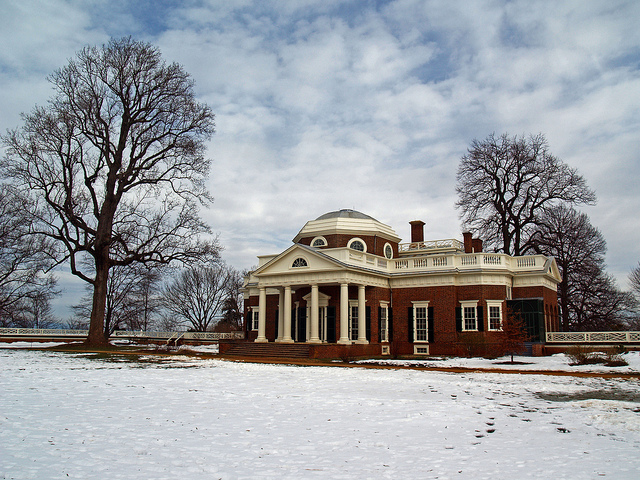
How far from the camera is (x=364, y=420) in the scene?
955cm

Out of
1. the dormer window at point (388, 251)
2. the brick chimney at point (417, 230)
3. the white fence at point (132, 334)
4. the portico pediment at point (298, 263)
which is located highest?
the brick chimney at point (417, 230)

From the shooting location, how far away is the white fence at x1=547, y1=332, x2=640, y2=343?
26734 mm

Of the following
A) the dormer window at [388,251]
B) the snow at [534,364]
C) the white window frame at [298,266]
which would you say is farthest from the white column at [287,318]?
the dormer window at [388,251]

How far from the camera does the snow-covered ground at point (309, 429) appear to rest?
6.45 metres

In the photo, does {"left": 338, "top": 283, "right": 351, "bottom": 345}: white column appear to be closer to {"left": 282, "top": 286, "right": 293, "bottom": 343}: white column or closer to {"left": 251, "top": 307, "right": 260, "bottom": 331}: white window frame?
Result: {"left": 282, "top": 286, "right": 293, "bottom": 343}: white column

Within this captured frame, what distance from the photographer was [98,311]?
3000cm

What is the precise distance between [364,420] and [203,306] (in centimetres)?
5558

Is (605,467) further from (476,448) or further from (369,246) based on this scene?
(369,246)

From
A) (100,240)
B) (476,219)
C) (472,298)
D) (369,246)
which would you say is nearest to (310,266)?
(369,246)

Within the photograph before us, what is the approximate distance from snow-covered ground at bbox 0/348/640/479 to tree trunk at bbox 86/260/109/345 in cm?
1515

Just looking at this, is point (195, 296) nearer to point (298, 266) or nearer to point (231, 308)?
point (231, 308)

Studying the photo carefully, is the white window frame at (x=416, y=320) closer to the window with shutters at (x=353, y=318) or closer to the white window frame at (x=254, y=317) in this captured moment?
the window with shutters at (x=353, y=318)

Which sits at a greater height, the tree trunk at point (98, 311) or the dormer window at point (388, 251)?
the dormer window at point (388, 251)

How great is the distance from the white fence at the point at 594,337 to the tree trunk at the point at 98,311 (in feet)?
85.5
